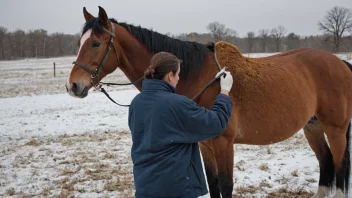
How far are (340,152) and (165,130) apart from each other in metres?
2.94

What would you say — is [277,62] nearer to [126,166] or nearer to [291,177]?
[291,177]

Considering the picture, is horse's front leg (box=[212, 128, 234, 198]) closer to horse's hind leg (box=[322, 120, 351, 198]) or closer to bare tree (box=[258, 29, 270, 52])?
horse's hind leg (box=[322, 120, 351, 198])

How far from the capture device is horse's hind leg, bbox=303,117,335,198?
375cm

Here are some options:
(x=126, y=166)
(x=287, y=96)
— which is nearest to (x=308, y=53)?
(x=287, y=96)

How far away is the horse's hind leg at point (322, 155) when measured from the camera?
12.3 ft

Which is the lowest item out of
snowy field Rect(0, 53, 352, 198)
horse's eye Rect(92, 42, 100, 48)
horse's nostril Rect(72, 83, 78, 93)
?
snowy field Rect(0, 53, 352, 198)

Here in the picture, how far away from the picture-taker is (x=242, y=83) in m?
2.86

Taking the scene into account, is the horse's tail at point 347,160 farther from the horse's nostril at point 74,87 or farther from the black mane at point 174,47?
the horse's nostril at point 74,87

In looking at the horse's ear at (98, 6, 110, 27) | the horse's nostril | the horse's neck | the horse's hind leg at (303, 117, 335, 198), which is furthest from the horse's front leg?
the horse's hind leg at (303, 117, 335, 198)

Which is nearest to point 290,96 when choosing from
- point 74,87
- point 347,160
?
point 347,160

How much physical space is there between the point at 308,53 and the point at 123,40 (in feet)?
8.17

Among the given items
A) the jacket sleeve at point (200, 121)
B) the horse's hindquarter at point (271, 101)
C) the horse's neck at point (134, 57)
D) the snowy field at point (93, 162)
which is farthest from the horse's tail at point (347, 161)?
the horse's neck at point (134, 57)

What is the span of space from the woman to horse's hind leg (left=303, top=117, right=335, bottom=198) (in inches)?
105

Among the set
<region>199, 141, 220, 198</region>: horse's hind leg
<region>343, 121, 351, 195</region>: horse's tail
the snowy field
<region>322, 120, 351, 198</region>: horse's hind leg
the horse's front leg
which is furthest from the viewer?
the snowy field
